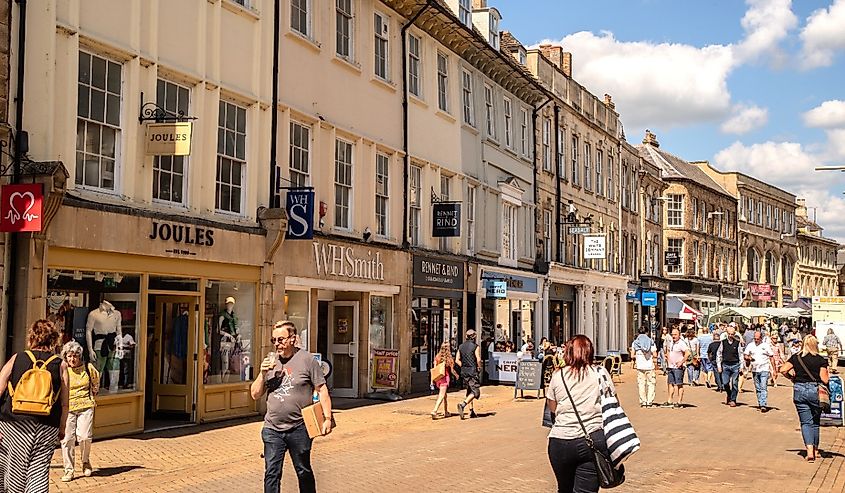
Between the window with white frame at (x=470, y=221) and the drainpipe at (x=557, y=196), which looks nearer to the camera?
the window with white frame at (x=470, y=221)

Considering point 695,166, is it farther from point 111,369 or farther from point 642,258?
point 111,369

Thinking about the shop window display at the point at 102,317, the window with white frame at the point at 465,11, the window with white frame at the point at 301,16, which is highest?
the window with white frame at the point at 465,11

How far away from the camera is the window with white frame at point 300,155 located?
19.7m

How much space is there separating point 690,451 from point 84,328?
29.8 ft

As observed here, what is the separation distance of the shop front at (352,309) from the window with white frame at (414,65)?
448 cm

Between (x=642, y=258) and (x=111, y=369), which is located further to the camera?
(x=642, y=258)

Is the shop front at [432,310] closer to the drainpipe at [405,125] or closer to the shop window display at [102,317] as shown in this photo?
the drainpipe at [405,125]

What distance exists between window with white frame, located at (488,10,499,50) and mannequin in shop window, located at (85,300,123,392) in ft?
68.2

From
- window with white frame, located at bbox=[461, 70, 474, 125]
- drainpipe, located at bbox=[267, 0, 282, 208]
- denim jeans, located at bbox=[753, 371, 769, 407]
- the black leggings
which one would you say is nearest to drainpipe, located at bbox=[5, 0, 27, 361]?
drainpipe, located at bbox=[267, 0, 282, 208]

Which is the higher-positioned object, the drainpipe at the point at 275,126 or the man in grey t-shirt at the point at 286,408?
the drainpipe at the point at 275,126

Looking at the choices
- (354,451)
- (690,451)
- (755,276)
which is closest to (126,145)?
(354,451)

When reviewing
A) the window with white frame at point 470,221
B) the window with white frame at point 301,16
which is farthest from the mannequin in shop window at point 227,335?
the window with white frame at point 470,221

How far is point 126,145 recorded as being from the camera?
1505cm

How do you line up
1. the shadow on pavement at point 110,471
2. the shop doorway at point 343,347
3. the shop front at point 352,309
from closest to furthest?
the shadow on pavement at point 110,471
the shop front at point 352,309
the shop doorway at point 343,347
